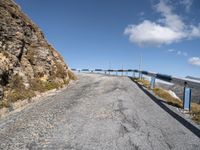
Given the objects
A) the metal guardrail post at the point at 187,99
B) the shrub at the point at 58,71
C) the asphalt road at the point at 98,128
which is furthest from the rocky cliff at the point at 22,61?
the metal guardrail post at the point at 187,99

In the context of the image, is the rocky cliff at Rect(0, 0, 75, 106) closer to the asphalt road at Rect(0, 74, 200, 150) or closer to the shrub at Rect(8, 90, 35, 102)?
the shrub at Rect(8, 90, 35, 102)

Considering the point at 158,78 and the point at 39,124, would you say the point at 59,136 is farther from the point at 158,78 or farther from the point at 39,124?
the point at 158,78

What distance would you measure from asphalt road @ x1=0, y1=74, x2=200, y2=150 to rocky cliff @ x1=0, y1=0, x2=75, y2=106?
179 cm

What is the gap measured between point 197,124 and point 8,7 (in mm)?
11882

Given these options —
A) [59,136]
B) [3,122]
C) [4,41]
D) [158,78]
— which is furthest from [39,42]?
[59,136]

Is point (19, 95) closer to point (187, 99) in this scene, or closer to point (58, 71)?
point (58, 71)

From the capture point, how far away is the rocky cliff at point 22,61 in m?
11.8

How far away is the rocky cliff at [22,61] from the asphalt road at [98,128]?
1.79 meters

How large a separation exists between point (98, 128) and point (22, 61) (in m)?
8.42

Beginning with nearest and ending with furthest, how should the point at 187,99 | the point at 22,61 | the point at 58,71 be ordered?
the point at 187,99 < the point at 22,61 < the point at 58,71

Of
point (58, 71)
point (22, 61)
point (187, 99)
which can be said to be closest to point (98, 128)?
point (187, 99)

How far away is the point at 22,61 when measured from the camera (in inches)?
562

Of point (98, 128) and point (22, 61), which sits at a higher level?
point (22, 61)

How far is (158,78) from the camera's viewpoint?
18.1m
